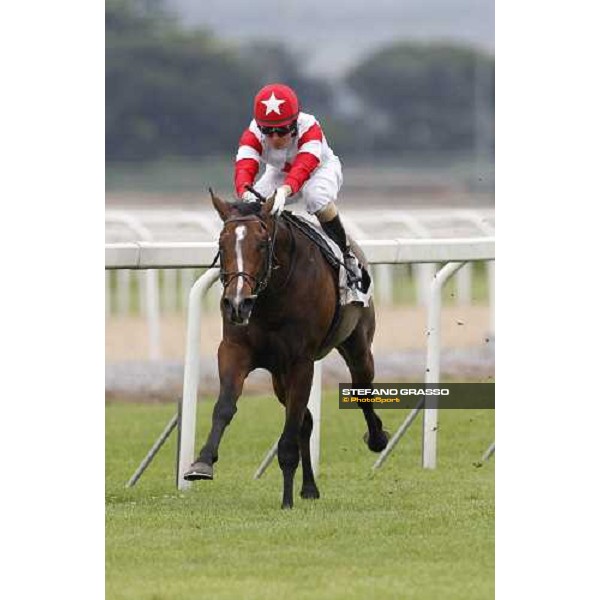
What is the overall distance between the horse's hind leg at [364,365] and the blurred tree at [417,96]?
11078 mm

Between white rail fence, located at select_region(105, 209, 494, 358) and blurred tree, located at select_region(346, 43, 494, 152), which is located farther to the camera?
blurred tree, located at select_region(346, 43, 494, 152)

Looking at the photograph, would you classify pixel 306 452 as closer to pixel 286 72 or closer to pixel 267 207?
pixel 267 207

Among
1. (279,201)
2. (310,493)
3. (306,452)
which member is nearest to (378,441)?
(306,452)

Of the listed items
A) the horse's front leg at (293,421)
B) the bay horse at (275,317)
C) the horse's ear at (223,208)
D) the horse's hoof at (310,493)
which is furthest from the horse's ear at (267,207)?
the horse's hoof at (310,493)

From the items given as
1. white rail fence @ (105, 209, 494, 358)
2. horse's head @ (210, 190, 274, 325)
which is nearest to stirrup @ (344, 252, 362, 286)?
horse's head @ (210, 190, 274, 325)

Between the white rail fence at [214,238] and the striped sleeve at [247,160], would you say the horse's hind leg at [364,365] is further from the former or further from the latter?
the white rail fence at [214,238]

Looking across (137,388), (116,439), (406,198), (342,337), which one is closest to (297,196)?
(342,337)

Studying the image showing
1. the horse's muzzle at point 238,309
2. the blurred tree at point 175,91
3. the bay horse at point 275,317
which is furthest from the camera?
the blurred tree at point 175,91

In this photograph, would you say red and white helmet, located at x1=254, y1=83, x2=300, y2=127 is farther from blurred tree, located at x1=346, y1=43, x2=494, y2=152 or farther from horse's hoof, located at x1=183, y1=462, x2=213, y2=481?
blurred tree, located at x1=346, y1=43, x2=494, y2=152

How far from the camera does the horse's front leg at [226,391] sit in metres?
6.41

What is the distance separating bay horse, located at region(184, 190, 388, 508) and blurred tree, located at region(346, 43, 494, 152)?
1171 centimetres

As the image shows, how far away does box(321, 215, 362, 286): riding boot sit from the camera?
7184 millimetres
